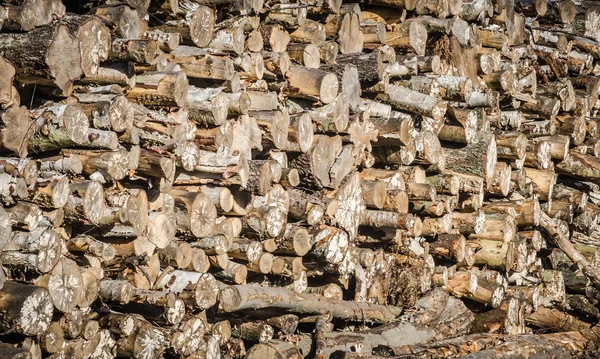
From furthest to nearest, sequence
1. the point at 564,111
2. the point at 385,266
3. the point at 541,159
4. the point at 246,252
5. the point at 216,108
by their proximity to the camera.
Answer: the point at 564,111
the point at 541,159
the point at 385,266
the point at 246,252
the point at 216,108

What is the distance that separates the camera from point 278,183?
6434 millimetres

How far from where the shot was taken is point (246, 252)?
6324 mm

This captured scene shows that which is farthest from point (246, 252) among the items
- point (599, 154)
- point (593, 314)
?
point (599, 154)

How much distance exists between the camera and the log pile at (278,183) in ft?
16.4

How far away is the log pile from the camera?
5.00 metres

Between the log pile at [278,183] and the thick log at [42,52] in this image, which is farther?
the log pile at [278,183]

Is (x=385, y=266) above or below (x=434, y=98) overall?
below

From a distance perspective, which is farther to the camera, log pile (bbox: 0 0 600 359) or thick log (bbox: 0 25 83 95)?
log pile (bbox: 0 0 600 359)

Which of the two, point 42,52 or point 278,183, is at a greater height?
point 42,52

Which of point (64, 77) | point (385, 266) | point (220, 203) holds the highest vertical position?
point (64, 77)

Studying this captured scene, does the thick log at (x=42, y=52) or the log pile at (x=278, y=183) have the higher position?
the thick log at (x=42, y=52)

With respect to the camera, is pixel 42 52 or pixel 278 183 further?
pixel 278 183

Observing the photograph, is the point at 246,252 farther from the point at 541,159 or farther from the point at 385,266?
the point at 541,159

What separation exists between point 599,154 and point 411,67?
4300 millimetres
